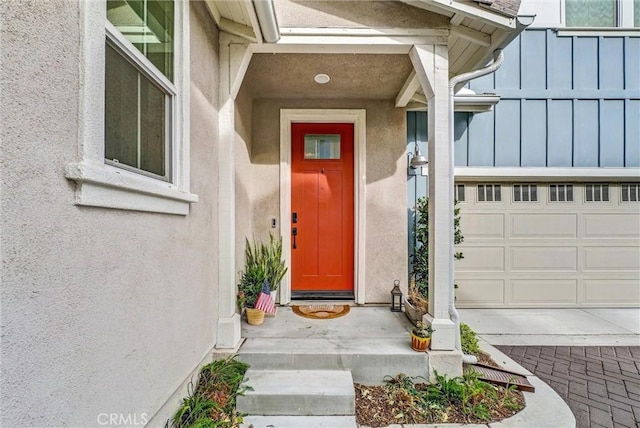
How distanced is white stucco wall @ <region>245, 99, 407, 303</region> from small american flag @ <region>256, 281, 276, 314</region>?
0.90 m

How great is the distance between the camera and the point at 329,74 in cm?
308

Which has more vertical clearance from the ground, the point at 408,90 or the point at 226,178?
the point at 408,90

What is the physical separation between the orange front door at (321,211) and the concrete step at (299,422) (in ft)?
6.10

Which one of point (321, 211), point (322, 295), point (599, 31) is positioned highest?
point (599, 31)

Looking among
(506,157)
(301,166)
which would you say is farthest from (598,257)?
(301,166)

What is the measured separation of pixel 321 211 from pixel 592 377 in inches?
124

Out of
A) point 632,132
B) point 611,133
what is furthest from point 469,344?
point 632,132

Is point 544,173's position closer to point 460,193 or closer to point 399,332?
point 460,193

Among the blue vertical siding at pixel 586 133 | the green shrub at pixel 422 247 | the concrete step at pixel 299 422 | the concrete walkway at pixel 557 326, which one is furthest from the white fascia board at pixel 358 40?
the blue vertical siding at pixel 586 133

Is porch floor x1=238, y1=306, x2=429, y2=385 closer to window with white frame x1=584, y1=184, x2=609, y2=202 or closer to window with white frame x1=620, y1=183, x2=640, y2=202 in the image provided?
window with white frame x1=584, y1=184, x2=609, y2=202

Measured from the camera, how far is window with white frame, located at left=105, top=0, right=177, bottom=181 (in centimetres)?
130

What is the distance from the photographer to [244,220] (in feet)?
10.9

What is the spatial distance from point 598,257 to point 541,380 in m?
2.97

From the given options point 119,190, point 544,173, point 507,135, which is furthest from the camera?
point 507,135
